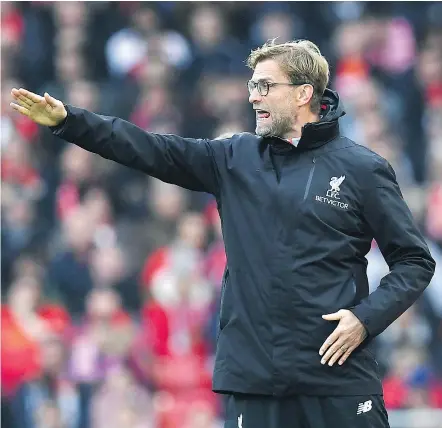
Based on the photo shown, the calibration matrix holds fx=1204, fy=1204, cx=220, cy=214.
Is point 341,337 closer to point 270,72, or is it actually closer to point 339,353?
point 339,353

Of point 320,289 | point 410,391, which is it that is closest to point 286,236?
point 320,289

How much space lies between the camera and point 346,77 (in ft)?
37.2

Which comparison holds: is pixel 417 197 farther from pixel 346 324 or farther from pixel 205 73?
pixel 346 324

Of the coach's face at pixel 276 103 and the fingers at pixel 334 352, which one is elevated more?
Answer: the coach's face at pixel 276 103

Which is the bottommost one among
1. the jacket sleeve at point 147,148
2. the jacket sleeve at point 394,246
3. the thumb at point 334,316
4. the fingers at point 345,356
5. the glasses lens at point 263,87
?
the fingers at point 345,356

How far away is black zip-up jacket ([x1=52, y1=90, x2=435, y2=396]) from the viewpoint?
4.56m

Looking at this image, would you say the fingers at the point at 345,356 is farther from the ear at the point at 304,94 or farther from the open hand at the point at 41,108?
the open hand at the point at 41,108

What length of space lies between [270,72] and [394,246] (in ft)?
2.80

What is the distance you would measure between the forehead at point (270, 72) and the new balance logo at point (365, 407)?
4.31 feet

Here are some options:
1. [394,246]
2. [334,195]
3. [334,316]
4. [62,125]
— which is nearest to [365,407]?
[334,316]

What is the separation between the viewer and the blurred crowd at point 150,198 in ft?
30.2

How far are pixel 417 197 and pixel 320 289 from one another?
5901 millimetres

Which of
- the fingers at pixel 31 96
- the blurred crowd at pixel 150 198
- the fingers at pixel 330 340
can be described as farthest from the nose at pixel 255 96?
the blurred crowd at pixel 150 198

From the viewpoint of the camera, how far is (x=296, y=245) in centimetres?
460
